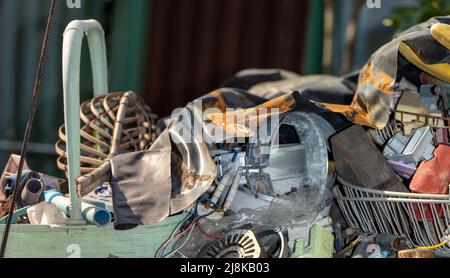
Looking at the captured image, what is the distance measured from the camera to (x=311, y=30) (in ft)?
21.8

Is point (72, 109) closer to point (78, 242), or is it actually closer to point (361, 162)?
point (78, 242)

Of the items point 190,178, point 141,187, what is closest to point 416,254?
point 190,178

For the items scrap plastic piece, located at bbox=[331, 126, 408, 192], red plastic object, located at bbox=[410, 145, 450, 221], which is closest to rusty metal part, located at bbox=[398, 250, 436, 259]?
red plastic object, located at bbox=[410, 145, 450, 221]

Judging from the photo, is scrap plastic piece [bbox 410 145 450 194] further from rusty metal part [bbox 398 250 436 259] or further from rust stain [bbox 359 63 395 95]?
rust stain [bbox 359 63 395 95]

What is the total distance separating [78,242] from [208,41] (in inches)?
152

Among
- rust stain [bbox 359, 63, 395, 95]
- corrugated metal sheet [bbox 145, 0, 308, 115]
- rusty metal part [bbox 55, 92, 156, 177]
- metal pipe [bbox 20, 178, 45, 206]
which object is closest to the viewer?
metal pipe [bbox 20, 178, 45, 206]

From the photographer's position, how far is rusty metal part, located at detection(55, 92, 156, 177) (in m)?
3.29

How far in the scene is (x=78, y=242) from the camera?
277 cm

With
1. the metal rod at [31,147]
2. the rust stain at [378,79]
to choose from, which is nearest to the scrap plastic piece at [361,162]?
the rust stain at [378,79]

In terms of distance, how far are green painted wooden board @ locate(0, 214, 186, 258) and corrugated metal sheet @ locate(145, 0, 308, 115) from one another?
12.1 feet

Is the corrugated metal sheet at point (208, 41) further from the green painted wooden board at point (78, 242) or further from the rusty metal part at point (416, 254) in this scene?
the rusty metal part at point (416, 254)
